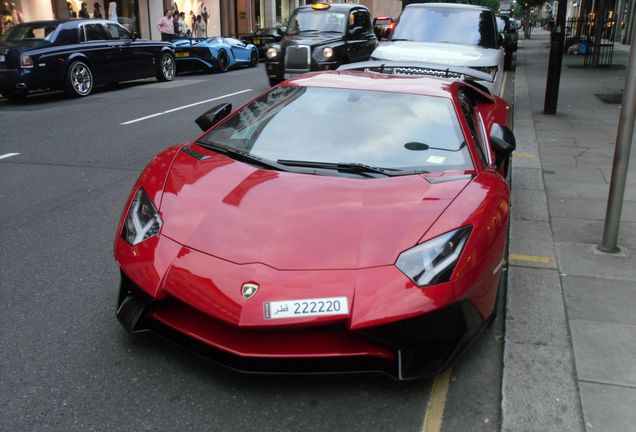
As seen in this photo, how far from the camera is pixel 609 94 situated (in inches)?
527

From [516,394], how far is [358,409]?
2.46 feet

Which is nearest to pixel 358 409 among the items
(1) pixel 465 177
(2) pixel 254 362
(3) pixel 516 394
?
(2) pixel 254 362

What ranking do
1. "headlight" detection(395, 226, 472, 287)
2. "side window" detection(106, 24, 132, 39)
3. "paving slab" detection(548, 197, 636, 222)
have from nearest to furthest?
"headlight" detection(395, 226, 472, 287) < "paving slab" detection(548, 197, 636, 222) < "side window" detection(106, 24, 132, 39)

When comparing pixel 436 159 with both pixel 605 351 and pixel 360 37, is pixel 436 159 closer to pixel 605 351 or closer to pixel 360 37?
pixel 605 351

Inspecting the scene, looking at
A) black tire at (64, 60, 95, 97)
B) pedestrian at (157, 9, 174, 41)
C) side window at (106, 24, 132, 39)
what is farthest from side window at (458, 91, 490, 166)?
pedestrian at (157, 9, 174, 41)

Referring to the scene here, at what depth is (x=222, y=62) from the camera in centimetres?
1934

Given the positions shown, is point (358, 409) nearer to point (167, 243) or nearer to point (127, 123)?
point (167, 243)

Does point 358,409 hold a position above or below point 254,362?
below

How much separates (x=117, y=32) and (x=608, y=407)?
14637 mm

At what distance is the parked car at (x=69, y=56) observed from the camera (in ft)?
40.7

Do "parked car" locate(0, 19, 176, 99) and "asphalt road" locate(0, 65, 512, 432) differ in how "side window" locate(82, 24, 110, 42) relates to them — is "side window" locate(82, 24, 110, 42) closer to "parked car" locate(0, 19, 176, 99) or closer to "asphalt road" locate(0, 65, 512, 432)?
"parked car" locate(0, 19, 176, 99)

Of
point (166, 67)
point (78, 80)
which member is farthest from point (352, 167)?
point (166, 67)

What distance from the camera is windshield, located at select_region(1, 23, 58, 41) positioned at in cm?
1309

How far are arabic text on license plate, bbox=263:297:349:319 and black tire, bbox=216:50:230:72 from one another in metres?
17.4
